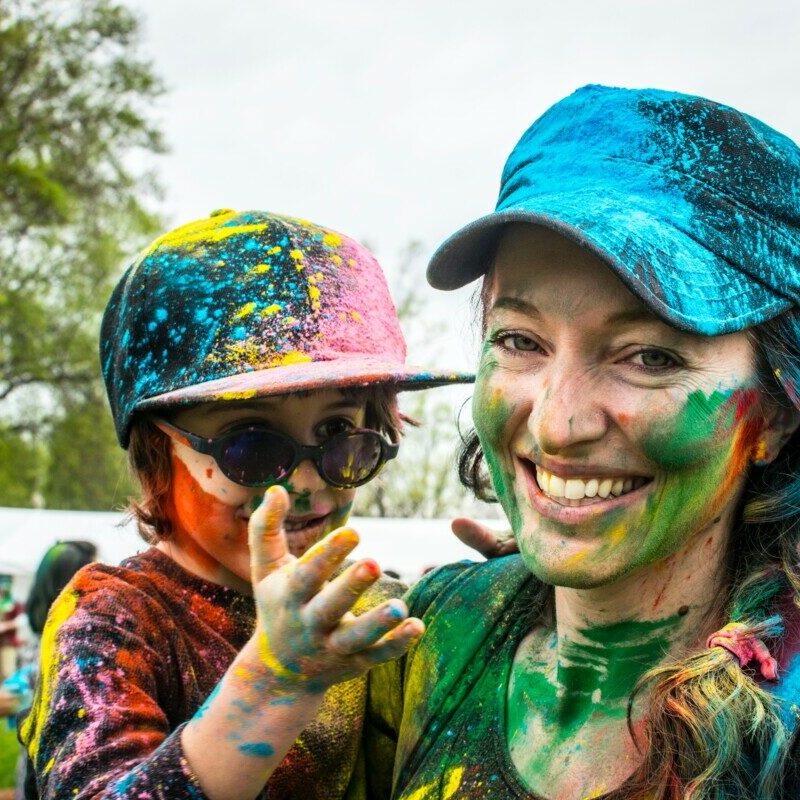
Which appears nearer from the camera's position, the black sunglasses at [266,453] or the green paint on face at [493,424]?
the green paint on face at [493,424]

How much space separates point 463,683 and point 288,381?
0.80m

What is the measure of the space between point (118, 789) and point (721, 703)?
3.54 ft

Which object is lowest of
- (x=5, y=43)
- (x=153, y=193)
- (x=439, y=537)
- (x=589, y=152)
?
(x=439, y=537)

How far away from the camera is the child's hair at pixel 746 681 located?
4.84 ft

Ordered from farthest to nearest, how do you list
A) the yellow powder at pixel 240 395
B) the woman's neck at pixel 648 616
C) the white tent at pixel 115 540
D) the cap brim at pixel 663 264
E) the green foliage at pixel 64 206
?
the green foliage at pixel 64 206 < the white tent at pixel 115 540 < the yellow powder at pixel 240 395 < the woman's neck at pixel 648 616 < the cap brim at pixel 663 264

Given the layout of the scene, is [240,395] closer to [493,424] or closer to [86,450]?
[493,424]

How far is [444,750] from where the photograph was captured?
1.95 meters

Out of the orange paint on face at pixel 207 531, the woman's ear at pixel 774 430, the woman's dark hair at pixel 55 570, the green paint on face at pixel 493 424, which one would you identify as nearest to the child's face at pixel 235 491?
the orange paint on face at pixel 207 531

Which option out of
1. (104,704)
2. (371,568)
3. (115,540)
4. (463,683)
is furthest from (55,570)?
(115,540)

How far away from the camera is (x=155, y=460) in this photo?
8.62 feet

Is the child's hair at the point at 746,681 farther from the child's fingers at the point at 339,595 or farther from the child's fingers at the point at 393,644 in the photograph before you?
the child's fingers at the point at 339,595

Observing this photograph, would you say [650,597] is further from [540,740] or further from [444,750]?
[444,750]

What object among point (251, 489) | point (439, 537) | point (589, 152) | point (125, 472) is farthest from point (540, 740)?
point (439, 537)

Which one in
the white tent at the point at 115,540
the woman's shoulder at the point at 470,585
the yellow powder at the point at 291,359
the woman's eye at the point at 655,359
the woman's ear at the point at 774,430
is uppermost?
the woman's eye at the point at 655,359
